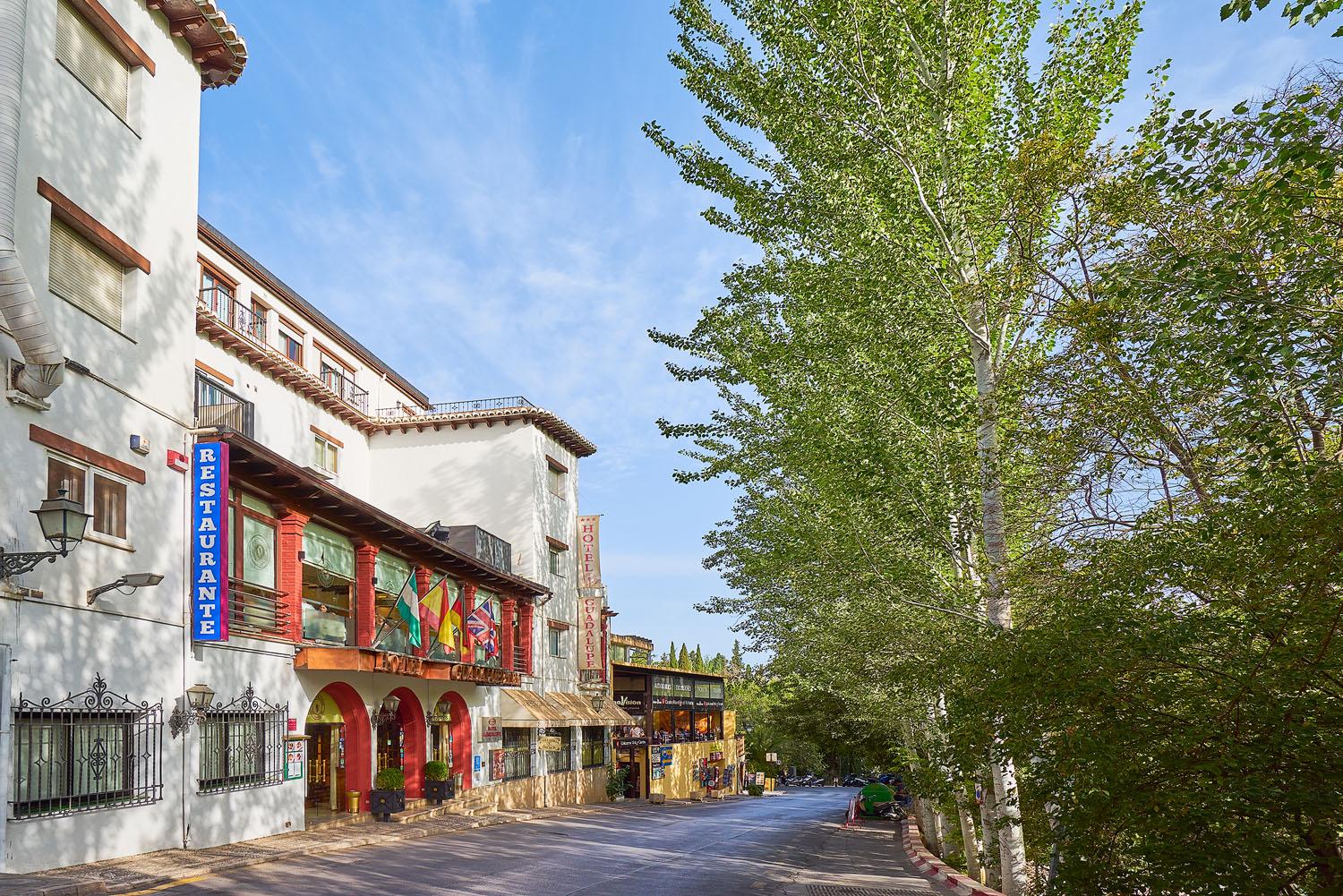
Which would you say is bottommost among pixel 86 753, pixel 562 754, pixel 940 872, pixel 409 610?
pixel 562 754

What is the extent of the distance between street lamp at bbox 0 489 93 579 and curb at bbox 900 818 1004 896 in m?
12.5

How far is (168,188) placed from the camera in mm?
19422

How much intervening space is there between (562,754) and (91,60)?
3164 centimetres

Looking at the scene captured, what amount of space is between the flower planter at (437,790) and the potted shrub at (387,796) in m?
3.63

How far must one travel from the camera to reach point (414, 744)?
1203 inches

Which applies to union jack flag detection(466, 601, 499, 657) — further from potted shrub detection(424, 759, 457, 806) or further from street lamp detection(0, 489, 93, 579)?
street lamp detection(0, 489, 93, 579)

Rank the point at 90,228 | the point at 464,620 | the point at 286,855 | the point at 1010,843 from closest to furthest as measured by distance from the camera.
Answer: the point at 1010,843 < the point at 90,228 < the point at 286,855 < the point at 464,620

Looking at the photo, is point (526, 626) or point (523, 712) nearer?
point (523, 712)

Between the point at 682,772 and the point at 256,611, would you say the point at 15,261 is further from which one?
the point at 682,772

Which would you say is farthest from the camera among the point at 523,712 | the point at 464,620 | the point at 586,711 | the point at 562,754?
the point at 586,711

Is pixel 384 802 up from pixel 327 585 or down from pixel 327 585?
down

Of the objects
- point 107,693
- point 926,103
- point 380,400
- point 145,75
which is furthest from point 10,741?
point 380,400

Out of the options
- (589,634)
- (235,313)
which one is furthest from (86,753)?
(589,634)

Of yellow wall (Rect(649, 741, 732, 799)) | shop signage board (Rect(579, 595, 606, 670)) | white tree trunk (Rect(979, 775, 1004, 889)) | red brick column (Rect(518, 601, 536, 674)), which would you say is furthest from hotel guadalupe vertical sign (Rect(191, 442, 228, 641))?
yellow wall (Rect(649, 741, 732, 799))
